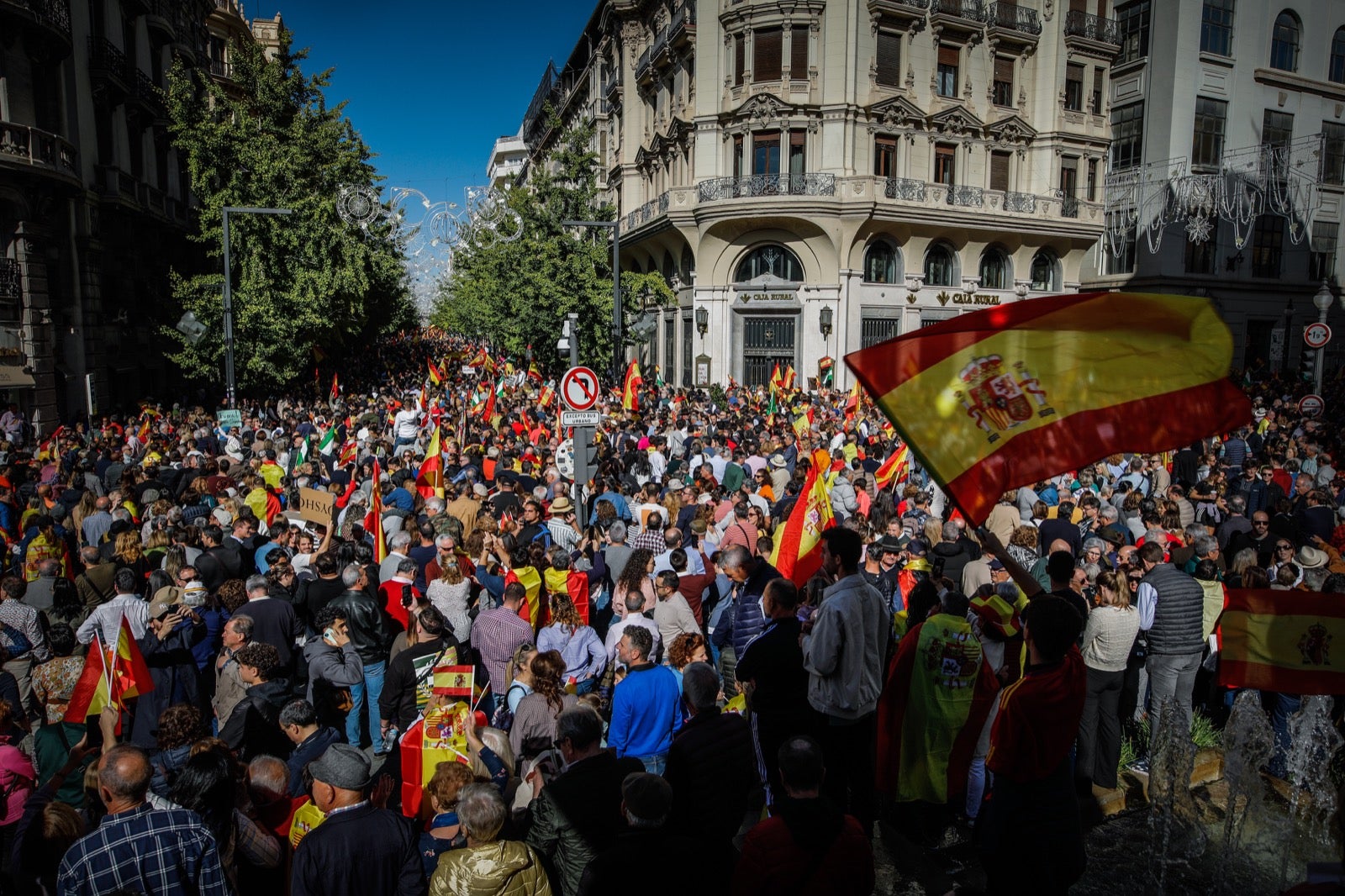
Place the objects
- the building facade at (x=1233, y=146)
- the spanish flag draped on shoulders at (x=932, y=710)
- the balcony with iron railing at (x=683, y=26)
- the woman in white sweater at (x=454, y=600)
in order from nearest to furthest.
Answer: the spanish flag draped on shoulders at (x=932, y=710) → the woman in white sweater at (x=454, y=600) → the balcony with iron railing at (x=683, y=26) → the building facade at (x=1233, y=146)

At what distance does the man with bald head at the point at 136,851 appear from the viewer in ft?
10.9

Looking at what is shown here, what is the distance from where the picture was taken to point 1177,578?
6.25 m

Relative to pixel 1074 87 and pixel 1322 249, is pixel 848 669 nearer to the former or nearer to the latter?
pixel 1074 87

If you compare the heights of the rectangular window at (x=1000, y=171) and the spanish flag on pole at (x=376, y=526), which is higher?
the rectangular window at (x=1000, y=171)

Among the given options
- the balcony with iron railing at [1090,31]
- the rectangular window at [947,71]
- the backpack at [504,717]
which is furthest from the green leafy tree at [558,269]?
the backpack at [504,717]

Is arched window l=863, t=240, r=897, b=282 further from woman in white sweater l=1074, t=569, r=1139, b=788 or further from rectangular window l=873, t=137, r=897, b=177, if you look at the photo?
woman in white sweater l=1074, t=569, r=1139, b=788

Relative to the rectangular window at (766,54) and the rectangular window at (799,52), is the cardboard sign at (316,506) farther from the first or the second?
the rectangular window at (799,52)

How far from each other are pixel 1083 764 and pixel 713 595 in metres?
3.59

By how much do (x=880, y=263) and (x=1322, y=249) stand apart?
2175 centimetres

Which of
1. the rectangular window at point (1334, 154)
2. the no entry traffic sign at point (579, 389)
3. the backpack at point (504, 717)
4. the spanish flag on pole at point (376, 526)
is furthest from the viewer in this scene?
the rectangular window at point (1334, 154)

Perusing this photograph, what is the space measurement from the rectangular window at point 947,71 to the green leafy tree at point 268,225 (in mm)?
21261

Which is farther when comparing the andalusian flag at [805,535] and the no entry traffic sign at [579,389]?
the no entry traffic sign at [579,389]

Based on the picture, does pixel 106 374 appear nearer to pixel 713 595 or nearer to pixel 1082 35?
pixel 713 595

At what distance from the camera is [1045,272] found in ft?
114
